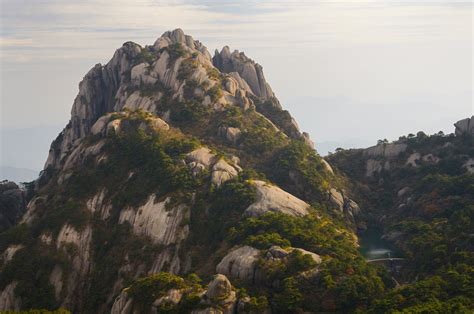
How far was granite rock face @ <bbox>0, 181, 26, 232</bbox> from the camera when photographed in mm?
125062

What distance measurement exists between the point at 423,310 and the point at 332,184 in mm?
55358

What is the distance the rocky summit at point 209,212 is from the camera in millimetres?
69750

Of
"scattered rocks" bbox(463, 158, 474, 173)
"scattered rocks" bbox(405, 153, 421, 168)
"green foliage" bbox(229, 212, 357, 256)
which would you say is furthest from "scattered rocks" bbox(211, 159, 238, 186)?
"scattered rocks" bbox(463, 158, 474, 173)

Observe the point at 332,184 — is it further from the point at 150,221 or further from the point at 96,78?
the point at 96,78

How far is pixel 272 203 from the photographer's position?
92.2 metres

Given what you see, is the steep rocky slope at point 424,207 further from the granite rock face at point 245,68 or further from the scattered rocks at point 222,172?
the granite rock face at point 245,68

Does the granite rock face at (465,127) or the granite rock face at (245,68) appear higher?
the granite rock face at (245,68)

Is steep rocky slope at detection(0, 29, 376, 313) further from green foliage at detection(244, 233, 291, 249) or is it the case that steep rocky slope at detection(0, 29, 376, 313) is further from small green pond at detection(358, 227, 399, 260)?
small green pond at detection(358, 227, 399, 260)

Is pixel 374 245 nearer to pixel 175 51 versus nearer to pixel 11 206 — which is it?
pixel 175 51

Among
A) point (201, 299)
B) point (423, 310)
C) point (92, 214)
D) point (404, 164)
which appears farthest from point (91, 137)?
point (423, 310)

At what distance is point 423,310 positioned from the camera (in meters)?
60.2

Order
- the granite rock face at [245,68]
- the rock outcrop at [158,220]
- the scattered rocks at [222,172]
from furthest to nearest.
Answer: the granite rock face at [245,68], the scattered rocks at [222,172], the rock outcrop at [158,220]

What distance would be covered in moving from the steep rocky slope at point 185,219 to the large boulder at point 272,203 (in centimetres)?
23

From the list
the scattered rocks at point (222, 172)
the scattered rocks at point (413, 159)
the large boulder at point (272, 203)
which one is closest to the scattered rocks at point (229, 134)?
the scattered rocks at point (222, 172)
